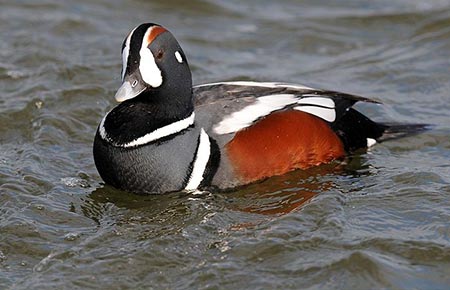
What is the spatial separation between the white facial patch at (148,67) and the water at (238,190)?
0.86 m

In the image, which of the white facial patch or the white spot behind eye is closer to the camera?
the white facial patch

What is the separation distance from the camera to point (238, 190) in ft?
24.0

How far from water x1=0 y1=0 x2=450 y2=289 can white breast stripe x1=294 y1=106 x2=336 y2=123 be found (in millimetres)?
393

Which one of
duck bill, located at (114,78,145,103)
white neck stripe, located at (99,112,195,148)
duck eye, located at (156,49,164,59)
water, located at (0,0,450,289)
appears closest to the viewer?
water, located at (0,0,450,289)

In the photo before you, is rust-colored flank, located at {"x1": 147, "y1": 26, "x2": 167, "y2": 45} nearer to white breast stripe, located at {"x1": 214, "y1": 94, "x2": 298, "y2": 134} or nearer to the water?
white breast stripe, located at {"x1": 214, "y1": 94, "x2": 298, "y2": 134}

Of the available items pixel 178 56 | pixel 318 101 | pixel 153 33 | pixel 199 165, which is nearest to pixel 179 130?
pixel 199 165

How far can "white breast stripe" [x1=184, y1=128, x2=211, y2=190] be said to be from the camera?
714cm

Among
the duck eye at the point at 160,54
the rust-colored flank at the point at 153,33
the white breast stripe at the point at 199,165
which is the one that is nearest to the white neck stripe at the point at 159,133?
the white breast stripe at the point at 199,165

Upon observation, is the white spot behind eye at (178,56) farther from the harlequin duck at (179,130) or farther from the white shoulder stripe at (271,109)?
the white shoulder stripe at (271,109)

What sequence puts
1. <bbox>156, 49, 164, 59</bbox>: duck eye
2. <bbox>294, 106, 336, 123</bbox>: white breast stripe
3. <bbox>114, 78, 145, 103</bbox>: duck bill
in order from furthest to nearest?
<bbox>294, 106, 336, 123</bbox>: white breast stripe
<bbox>156, 49, 164, 59</bbox>: duck eye
<bbox>114, 78, 145, 103</bbox>: duck bill

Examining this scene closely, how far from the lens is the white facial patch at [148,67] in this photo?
272 inches

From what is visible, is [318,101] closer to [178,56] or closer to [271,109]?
[271,109]

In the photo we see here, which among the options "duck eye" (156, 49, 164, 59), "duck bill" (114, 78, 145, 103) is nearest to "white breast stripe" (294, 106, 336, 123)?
"duck eye" (156, 49, 164, 59)

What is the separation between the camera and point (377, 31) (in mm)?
11492
